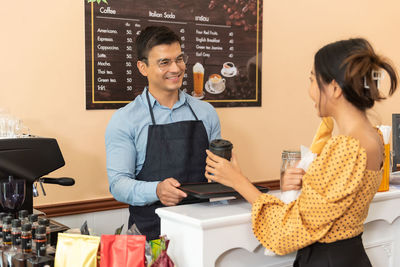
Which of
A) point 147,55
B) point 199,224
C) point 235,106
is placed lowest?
point 199,224

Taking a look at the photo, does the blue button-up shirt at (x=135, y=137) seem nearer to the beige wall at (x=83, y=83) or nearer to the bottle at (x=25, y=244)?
the beige wall at (x=83, y=83)

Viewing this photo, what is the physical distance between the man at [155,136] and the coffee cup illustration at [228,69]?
0.91 meters

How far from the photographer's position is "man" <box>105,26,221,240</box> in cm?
225

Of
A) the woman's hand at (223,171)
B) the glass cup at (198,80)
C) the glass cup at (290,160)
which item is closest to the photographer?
the woman's hand at (223,171)

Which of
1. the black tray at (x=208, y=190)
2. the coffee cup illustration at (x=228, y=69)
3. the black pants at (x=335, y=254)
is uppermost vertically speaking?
the coffee cup illustration at (x=228, y=69)

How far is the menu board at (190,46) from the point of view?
2783mm

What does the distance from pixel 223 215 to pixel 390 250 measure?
1.01 m

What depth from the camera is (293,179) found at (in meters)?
1.63

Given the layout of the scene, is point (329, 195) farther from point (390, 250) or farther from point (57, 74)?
point (57, 74)

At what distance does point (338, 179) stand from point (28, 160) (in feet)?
3.92

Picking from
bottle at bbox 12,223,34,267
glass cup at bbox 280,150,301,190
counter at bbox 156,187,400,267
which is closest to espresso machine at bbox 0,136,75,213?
bottle at bbox 12,223,34,267

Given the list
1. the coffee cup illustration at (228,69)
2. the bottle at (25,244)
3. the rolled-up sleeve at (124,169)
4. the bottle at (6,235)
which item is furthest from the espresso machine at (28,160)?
the coffee cup illustration at (228,69)

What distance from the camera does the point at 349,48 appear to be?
1.50 m

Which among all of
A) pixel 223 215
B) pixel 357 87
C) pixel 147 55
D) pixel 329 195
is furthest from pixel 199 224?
pixel 147 55
